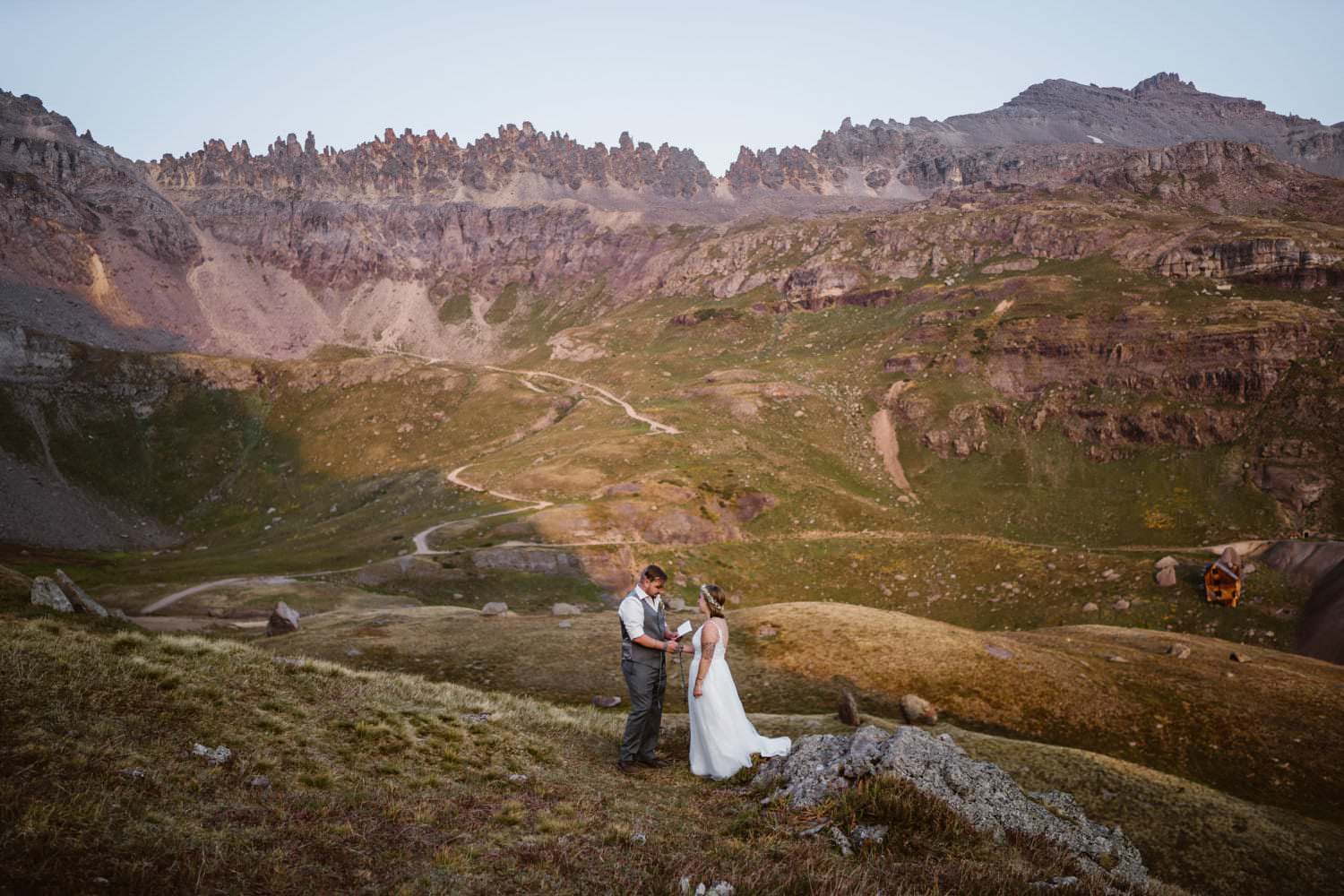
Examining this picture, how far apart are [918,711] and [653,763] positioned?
15.8m

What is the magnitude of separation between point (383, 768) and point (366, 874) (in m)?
5.89

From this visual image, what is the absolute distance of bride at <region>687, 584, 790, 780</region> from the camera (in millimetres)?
17688

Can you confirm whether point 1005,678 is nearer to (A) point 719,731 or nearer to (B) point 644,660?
(A) point 719,731

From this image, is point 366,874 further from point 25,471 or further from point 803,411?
point 25,471

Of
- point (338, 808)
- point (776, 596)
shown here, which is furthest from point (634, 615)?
point (776, 596)

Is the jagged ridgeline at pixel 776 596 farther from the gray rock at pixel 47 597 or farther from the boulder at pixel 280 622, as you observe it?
the boulder at pixel 280 622

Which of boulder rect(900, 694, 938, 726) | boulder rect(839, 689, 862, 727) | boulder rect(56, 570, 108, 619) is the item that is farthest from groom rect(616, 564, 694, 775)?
boulder rect(56, 570, 108, 619)

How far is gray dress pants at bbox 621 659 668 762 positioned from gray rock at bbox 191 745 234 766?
28.6 feet

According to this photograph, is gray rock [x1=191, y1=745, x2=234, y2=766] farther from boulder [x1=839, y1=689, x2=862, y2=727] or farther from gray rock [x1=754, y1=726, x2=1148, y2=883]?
boulder [x1=839, y1=689, x2=862, y2=727]

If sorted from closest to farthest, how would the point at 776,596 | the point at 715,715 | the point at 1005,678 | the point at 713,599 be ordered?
the point at 713,599 < the point at 715,715 < the point at 1005,678 < the point at 776,596

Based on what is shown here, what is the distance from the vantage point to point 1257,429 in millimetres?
117875

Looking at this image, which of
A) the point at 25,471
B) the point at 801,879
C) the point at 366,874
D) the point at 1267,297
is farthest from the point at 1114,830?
the point at 25,471

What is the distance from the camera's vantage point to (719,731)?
17.8m

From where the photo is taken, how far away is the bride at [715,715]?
58.0 feet
